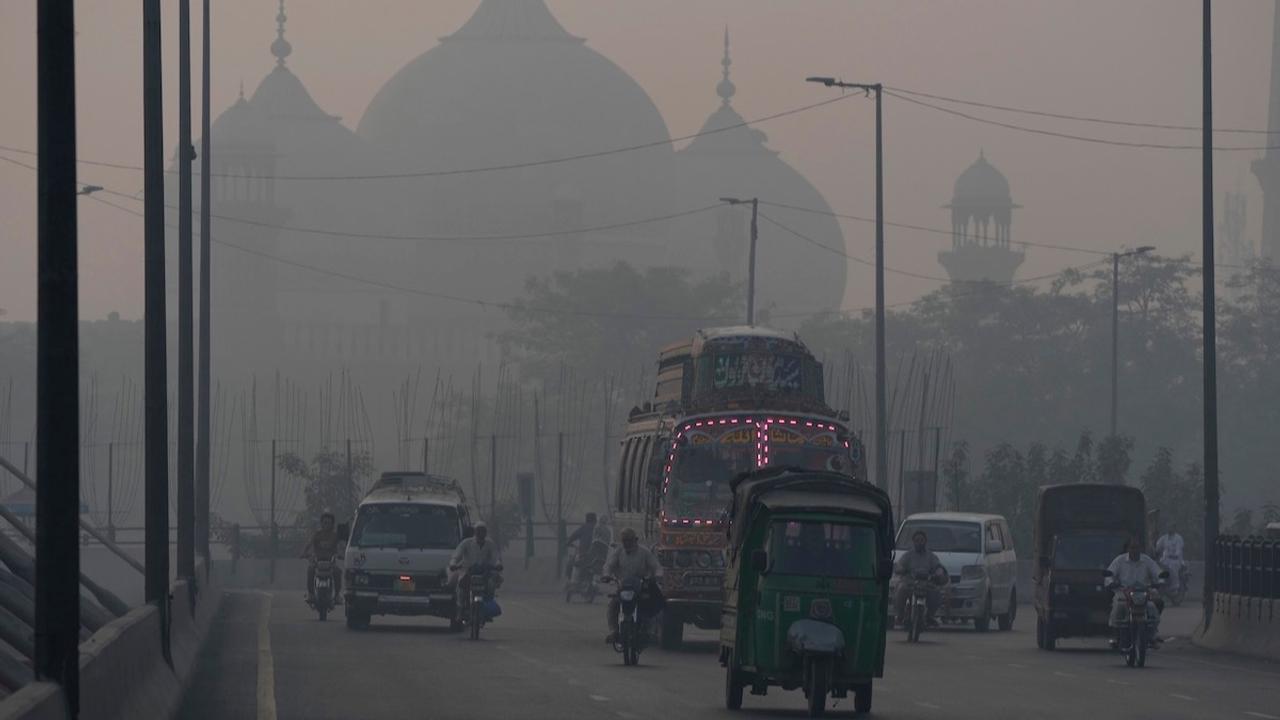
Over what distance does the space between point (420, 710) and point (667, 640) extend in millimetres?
9238

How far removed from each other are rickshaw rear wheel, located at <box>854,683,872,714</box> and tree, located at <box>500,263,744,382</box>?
67221mm

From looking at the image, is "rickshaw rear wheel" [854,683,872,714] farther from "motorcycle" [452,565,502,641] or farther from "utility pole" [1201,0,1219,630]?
"utility pole" [1201,0,1219,630]

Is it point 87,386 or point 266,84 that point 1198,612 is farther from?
point 266,84

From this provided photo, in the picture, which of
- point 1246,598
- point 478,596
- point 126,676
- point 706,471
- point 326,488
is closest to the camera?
point 126,676

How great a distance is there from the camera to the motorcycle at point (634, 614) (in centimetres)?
2264

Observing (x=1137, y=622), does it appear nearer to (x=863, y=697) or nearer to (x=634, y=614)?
(x=634, y=614)

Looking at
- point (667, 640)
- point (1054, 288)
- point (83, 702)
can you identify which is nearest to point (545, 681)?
point (667, 640)

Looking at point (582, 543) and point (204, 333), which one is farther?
point (582, 543)

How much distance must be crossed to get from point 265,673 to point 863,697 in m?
5.75

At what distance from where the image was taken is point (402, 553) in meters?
28.7

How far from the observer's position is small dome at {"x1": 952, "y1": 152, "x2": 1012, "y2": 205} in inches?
5162

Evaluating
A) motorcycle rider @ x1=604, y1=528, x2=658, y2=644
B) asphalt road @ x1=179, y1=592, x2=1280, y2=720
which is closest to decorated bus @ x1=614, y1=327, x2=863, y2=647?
asphalt road @ x1=179, y1=592, x2=1280, y2=720

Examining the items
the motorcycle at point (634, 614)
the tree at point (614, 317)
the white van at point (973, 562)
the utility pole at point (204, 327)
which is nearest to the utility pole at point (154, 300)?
the motorcycle at point (634, 614)

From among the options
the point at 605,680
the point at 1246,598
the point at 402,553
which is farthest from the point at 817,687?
the point at 402,553
